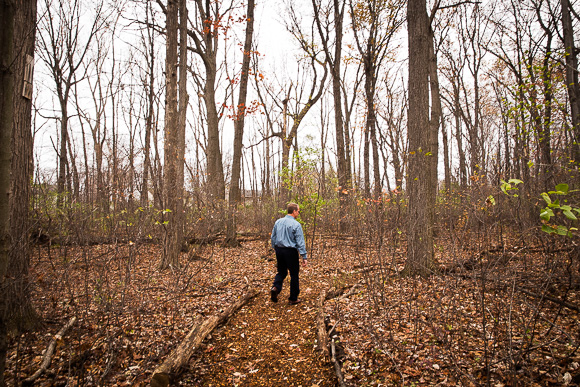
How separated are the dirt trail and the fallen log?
106mm

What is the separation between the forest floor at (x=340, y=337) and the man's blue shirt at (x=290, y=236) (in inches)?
40.1

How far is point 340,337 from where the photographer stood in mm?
3379

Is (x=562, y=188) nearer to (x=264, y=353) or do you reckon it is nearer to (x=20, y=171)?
(x=264, y=353)

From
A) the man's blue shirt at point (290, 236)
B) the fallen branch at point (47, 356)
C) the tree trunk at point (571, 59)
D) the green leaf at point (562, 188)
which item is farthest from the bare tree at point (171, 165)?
the tree trunk at point (571, 59)

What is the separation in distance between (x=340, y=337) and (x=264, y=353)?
95cm

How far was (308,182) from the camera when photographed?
30.5 ft

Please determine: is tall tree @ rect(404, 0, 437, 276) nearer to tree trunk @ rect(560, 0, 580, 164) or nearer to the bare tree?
tree trunk @ rect(560, 0, 580, 164)

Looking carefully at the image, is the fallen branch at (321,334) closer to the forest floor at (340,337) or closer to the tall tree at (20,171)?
the forest floor at (340,337)

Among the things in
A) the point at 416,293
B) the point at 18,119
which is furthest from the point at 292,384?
the point at 18,119

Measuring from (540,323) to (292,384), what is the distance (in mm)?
3003

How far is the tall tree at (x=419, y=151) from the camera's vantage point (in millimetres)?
4980

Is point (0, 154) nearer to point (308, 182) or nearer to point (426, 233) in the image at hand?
point (426, 233)

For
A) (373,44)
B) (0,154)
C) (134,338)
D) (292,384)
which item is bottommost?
(292,384)

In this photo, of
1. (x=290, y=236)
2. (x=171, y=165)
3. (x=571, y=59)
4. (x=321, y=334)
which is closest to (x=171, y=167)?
(x=171, y=165)
